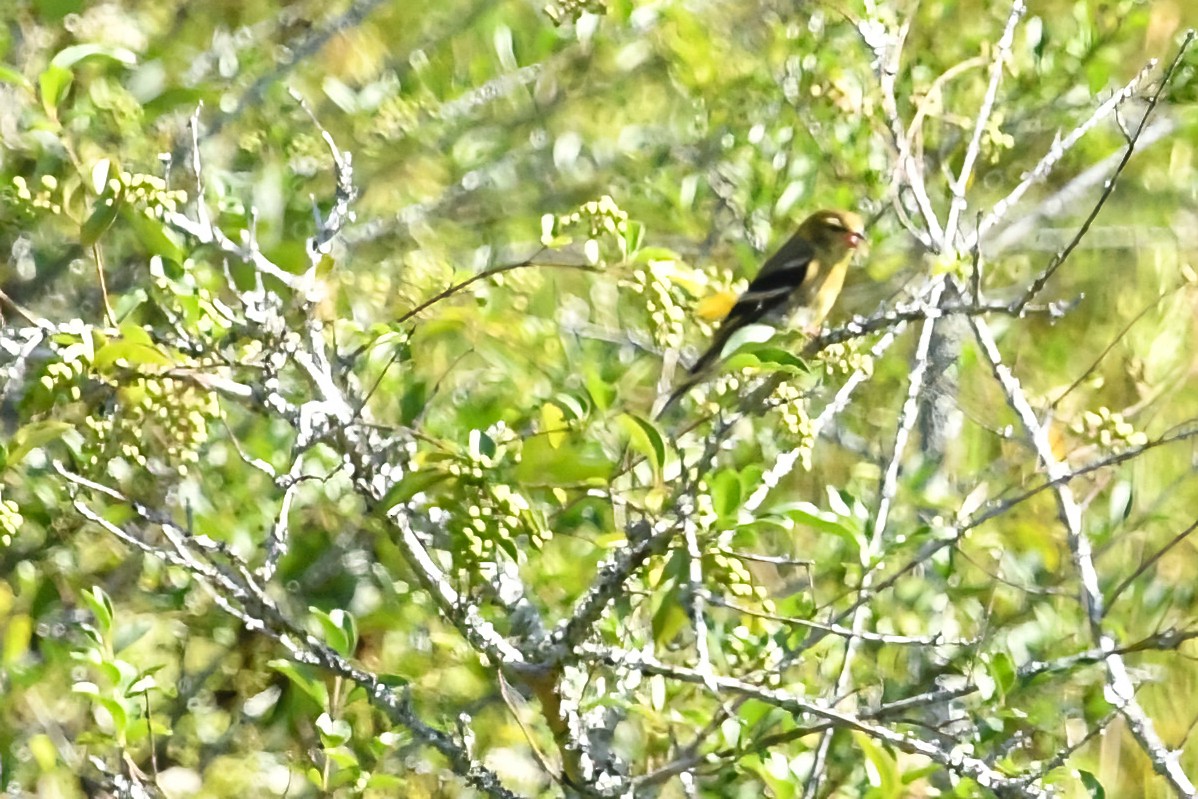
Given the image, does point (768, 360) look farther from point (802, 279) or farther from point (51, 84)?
point (802, 279)

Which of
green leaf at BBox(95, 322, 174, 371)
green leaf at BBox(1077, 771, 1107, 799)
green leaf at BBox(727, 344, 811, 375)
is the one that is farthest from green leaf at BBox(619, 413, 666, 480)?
green leaf at BBox(1077, 771, 1107, 799)

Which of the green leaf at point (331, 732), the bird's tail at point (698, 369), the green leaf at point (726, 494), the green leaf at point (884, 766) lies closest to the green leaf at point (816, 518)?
the green leaf at point (726, 494)

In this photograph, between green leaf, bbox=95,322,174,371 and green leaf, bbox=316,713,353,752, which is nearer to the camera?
green leaf, bbox=95,322,174,371

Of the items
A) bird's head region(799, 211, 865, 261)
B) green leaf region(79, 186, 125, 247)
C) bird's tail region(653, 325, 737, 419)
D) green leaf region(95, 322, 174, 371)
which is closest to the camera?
green leaf region(95, 322, 174, 371)

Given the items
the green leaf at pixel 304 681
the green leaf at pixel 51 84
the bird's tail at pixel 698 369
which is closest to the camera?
the green leaf at pixel 51 84

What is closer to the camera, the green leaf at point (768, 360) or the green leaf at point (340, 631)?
the green leaf at point (768, 360)

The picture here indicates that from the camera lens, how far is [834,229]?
12.4 ft

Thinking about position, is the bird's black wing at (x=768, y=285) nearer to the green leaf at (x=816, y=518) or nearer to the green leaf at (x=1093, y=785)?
the green leaf at (x=816, y=518)

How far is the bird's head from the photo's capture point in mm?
3686

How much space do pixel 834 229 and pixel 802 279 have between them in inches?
18.9

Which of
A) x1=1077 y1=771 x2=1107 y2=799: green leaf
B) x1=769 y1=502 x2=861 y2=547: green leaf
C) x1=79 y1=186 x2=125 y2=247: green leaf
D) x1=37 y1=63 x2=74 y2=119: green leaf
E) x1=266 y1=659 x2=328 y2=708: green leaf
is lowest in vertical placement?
x1=1077 y1=771 x2=1107 y2=799: green leaf

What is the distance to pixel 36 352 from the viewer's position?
2.22m

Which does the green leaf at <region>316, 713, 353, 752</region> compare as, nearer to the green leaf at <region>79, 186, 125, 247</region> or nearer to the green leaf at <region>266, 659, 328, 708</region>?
the green leaf at <region>266, 659, 328, 708</region>

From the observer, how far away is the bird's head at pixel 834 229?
3.69m
